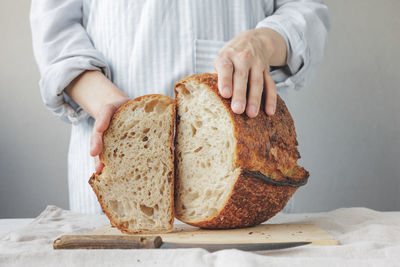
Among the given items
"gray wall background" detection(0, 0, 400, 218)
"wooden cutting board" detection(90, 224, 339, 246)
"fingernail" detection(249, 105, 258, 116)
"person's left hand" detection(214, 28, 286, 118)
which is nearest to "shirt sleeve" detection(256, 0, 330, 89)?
"person's left hand" detection(214, 28, 286, 118)

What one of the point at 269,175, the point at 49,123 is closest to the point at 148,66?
the point at 269,175

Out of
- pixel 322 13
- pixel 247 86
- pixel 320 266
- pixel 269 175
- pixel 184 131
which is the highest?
pixel 322 13

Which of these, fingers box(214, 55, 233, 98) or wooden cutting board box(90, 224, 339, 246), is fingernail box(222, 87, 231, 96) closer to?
fingers box(214, 55, 233, 98)

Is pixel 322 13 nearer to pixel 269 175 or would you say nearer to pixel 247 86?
pixel 247 86

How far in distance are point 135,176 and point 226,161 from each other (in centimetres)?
23

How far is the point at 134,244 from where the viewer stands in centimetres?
79

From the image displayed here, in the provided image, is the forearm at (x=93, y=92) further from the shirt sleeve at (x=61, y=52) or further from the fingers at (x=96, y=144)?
the fingers at (x=96, y=144)

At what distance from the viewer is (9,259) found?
738 millimetres

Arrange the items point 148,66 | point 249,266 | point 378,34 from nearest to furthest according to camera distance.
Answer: point 249,266 → point 148,66 → point 378,34

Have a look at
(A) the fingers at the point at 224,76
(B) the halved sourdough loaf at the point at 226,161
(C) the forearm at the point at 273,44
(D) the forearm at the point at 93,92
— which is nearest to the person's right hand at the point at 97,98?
(D) the forearm at the point at 93,92

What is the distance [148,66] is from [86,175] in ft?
1.45

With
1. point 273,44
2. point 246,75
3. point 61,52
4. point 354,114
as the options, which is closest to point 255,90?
point 246,75

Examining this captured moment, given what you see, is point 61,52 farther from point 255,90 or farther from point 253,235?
point 253,235

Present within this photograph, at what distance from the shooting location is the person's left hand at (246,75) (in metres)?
0.95
